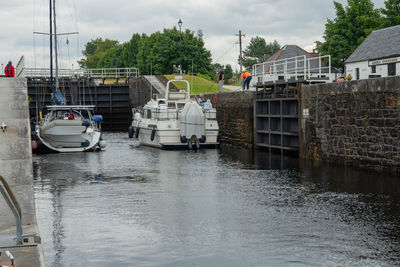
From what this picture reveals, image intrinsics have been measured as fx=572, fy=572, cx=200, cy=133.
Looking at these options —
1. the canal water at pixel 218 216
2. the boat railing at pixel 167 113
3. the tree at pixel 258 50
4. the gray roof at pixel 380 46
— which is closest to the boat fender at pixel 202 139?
the boat railing at pixel 167 113

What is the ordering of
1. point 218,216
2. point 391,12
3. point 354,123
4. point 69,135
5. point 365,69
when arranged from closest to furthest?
point 218,216 → point 354,123 → point 69,135 → point 365,69 → point 391,12

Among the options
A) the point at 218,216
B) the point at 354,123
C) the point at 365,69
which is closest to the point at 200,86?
the point at 365,69

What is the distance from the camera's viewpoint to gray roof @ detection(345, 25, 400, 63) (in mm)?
34969

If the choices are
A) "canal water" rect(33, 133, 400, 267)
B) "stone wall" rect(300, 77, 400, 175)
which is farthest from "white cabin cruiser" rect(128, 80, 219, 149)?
"canal water" rect(33, 133, 400, 267)

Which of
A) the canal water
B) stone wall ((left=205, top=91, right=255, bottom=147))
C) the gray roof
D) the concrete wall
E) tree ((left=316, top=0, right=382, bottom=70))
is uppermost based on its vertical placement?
tree ((left=316, top=0, right=382, bottom=70))

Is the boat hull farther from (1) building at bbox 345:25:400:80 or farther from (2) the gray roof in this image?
(2) the gray roof

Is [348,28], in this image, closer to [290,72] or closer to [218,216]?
[290,72]

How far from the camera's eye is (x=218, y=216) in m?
10.7

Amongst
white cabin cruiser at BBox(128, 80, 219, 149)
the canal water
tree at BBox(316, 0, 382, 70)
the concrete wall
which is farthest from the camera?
tree at BBox(316, 0, 382, 70)

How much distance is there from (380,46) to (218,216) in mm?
29470

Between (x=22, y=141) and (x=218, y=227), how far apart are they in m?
4.47

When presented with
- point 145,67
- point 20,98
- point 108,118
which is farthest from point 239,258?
point 145,67

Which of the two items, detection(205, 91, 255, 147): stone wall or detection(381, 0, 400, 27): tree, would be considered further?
detection(381, 0, 400, 27): tree

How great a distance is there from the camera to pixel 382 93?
15.5 m
